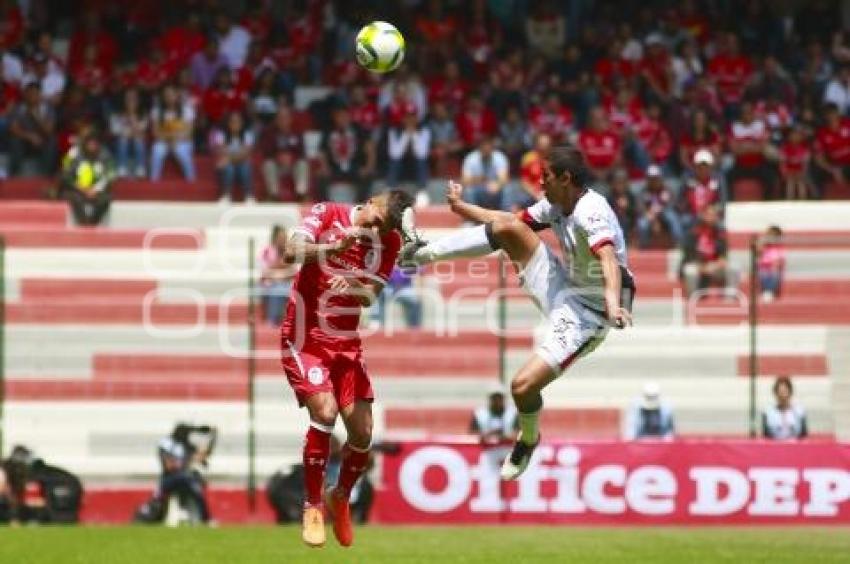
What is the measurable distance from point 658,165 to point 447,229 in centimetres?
319

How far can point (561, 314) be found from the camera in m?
16.4

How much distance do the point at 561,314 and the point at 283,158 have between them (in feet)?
44.5

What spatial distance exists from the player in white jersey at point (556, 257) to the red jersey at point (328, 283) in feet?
0.70

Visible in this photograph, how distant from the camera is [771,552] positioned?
1908 cm

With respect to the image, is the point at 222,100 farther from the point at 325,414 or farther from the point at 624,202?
the point at 325,414

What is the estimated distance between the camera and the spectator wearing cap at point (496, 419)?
24.0 metres

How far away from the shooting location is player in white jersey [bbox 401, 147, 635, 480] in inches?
621

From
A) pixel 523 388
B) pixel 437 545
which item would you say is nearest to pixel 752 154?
pixel 437 545

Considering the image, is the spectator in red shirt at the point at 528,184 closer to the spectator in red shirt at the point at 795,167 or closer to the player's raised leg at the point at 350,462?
the spectator in red shirt at the point at 795,167

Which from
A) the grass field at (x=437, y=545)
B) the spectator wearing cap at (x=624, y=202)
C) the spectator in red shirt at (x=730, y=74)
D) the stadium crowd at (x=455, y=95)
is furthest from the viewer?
the spectator in red shirt at (x=730, y=74)

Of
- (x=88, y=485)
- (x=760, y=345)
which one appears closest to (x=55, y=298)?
(x=88, y=485)

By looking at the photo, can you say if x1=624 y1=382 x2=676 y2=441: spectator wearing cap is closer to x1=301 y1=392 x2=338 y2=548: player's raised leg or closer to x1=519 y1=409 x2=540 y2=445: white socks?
x1=519 y1=409 x2=540 y2=445: white socks

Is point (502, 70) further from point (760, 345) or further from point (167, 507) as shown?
point (167, 507)

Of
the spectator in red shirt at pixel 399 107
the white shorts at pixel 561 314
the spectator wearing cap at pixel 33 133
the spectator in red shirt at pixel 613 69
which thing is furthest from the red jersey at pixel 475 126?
the white shorts at pixel 561 314
